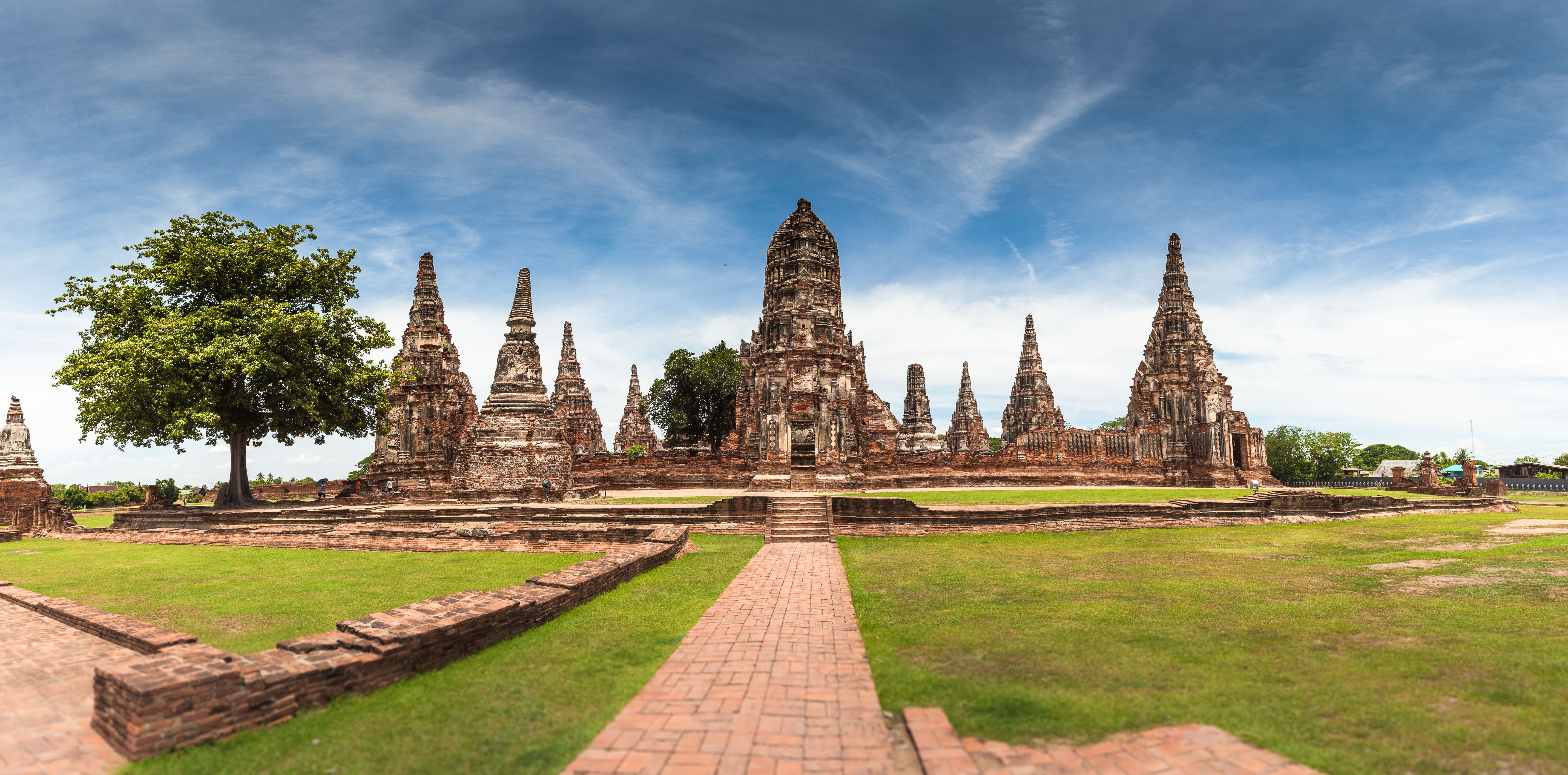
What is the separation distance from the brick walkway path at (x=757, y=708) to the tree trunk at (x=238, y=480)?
20.5 metres

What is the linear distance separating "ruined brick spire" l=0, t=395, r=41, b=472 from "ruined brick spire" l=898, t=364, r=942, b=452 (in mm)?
35953

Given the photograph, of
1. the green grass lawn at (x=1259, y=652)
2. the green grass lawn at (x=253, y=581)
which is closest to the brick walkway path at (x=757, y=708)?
the green grass lawn at (x=1259, y=652)

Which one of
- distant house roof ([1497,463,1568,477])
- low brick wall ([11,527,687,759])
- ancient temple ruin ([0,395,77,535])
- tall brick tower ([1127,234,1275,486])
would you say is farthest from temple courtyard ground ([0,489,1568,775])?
distant house roof ([1497,463,1568,477])

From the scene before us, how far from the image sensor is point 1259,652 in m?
5.55

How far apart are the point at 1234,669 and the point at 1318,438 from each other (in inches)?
2708

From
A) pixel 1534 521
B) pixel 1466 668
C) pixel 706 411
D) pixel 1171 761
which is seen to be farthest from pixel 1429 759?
pixel 706 411

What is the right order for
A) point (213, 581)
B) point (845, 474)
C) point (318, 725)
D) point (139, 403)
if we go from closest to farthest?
point (318, 725) → point (213, 581) → point (139, 403) → point (845, 474)

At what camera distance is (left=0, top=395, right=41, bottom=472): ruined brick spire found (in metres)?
23.0

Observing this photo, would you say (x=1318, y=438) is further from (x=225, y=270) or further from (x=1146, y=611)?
(x=225, y=270)

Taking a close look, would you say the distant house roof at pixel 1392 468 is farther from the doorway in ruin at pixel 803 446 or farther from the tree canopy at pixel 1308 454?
the doorway in ruin at pixel 803 446

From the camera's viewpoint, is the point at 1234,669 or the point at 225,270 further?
the point at 225,270

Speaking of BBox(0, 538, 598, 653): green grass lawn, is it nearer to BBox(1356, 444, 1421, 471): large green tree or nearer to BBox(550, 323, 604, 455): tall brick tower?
BBox(550, 323, 604, 455): tall brick tower

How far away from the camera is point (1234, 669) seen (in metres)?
5.12

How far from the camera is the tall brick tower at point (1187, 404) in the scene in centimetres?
3256
